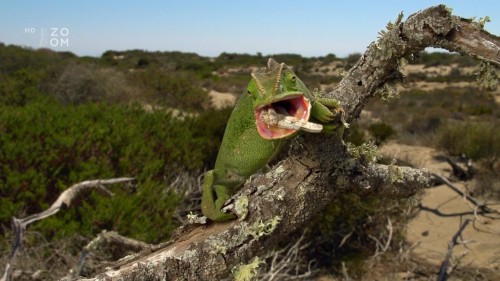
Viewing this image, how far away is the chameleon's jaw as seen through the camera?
1.05 m

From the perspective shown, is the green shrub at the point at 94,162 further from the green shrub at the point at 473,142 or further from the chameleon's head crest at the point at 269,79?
the green shrub at the point at 473,142

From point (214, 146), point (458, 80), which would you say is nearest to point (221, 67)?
point (458, 80)

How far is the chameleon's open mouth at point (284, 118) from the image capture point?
3.40 ft

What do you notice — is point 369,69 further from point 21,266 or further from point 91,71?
point 91,71

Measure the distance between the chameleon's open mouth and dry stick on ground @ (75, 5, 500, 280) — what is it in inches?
7.5

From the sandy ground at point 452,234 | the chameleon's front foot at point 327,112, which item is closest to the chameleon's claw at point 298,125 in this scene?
the chameleon's front foot at point 327,112

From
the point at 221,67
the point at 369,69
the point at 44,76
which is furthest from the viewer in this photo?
the point at 221,67

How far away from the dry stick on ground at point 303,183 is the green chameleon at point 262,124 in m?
0.07

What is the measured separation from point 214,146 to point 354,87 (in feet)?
20.8

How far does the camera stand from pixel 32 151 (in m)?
5.33

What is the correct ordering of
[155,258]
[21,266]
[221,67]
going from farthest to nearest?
[221,67] → [21,266] → [155,258]

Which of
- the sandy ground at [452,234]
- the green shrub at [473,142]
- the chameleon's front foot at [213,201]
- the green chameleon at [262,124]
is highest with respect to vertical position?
the green chameleon at [262,124]

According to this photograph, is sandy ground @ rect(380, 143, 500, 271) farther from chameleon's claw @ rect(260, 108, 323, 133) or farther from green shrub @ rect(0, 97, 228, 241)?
chameleon's claw @ rect(260, 108, 323, 133)

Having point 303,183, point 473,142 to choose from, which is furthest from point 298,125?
point 473,142
